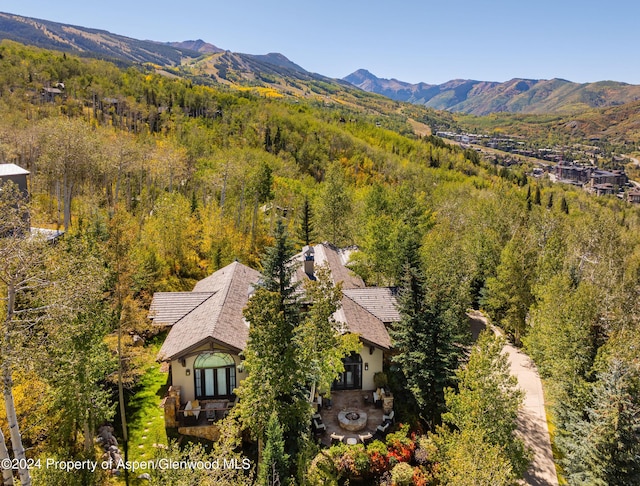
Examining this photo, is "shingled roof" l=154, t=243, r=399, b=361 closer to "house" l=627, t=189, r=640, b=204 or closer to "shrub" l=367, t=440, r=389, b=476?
"shrub" l=367, t=440, r=389, b=476

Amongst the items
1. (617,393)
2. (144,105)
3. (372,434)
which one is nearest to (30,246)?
(372,434)

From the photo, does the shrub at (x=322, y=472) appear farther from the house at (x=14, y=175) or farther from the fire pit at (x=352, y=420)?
the house at (x=14, y=175)

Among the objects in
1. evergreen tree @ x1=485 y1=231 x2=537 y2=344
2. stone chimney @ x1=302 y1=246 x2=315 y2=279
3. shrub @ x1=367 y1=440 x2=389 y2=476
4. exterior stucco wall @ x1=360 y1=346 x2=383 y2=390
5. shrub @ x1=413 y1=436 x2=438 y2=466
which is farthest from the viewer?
evergreen tree @ x1=485 y1=231 x2=537 y2=344

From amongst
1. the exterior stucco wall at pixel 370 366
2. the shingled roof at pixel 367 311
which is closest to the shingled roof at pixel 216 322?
the shingled roof at pixel 367 311

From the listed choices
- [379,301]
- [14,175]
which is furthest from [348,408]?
[14,175]

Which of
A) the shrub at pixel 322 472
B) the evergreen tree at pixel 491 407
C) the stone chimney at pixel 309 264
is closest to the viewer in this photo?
the evergreen tree at pixel 491 407

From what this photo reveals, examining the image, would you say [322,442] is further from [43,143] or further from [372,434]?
[43,143]

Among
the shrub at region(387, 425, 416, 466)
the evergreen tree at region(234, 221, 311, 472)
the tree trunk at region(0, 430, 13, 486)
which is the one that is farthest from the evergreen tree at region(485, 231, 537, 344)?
the tree trunk at region(0, 430, 13, 486)
